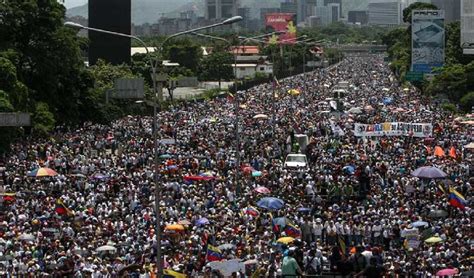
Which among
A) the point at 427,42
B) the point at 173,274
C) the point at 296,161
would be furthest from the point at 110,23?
the point at 173,274

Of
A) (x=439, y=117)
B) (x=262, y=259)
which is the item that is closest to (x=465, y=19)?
(x=439, y=117)

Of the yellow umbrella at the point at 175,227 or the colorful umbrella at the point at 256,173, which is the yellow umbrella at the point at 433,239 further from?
the colorful umbrella at the point at 256,173

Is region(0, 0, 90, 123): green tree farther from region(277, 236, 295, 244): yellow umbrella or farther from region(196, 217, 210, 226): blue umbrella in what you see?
region(277, 236, 295, 244): yellow umbrella

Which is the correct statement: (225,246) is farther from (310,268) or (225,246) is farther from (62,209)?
(62,209)

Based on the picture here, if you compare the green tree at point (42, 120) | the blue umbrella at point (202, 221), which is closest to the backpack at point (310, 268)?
the blue umbrella at point (202, 221)

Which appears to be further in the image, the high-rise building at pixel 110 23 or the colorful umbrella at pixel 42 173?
the high-rise building at pixel 110 23

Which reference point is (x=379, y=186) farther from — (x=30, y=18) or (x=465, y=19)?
(x=465, y=19)
